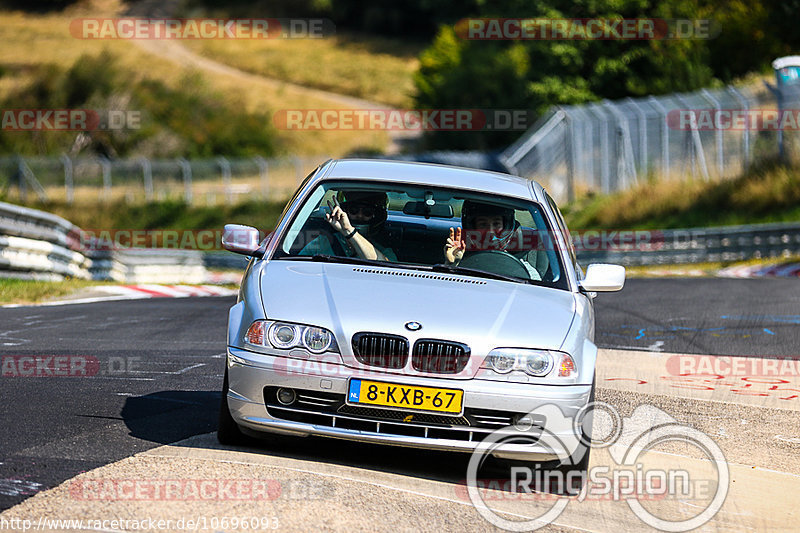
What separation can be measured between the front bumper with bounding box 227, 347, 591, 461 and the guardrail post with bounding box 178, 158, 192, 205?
121 ft

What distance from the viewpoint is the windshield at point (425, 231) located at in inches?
266

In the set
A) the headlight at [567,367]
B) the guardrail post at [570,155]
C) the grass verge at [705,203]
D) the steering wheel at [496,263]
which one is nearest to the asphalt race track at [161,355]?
the headlight at [567,367]

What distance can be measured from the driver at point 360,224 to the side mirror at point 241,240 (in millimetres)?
297

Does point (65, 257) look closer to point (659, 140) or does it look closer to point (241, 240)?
point (241, 240)

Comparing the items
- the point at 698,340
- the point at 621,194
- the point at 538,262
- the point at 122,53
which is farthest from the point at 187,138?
the point at 538,262

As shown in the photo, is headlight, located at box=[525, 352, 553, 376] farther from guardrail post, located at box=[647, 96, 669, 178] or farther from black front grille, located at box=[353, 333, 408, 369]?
guardrail post, located at box=[647, 96, 669, 178]

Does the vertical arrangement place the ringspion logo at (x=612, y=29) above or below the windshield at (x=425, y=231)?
above

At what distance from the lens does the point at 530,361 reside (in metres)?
5.77

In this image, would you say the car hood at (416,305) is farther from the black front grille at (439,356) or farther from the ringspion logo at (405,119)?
the ringspion logo at (405,119)

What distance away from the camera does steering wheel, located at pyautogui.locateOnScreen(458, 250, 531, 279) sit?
670 centimetres

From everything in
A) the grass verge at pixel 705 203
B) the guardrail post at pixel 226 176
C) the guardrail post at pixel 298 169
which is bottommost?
the grass verge at pixel 705 203

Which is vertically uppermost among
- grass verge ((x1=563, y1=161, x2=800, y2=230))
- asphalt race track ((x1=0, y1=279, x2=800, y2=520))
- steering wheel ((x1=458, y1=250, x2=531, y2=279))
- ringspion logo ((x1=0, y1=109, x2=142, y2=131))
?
ringspion logo ((x1=0, y1=109, x2=142, y2=131))

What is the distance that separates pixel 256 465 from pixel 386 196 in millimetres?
2122

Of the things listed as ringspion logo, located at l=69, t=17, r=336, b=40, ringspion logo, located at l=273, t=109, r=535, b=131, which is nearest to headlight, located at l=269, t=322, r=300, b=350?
ringspion logo, located at l=273, t=109, r=535, b=131
